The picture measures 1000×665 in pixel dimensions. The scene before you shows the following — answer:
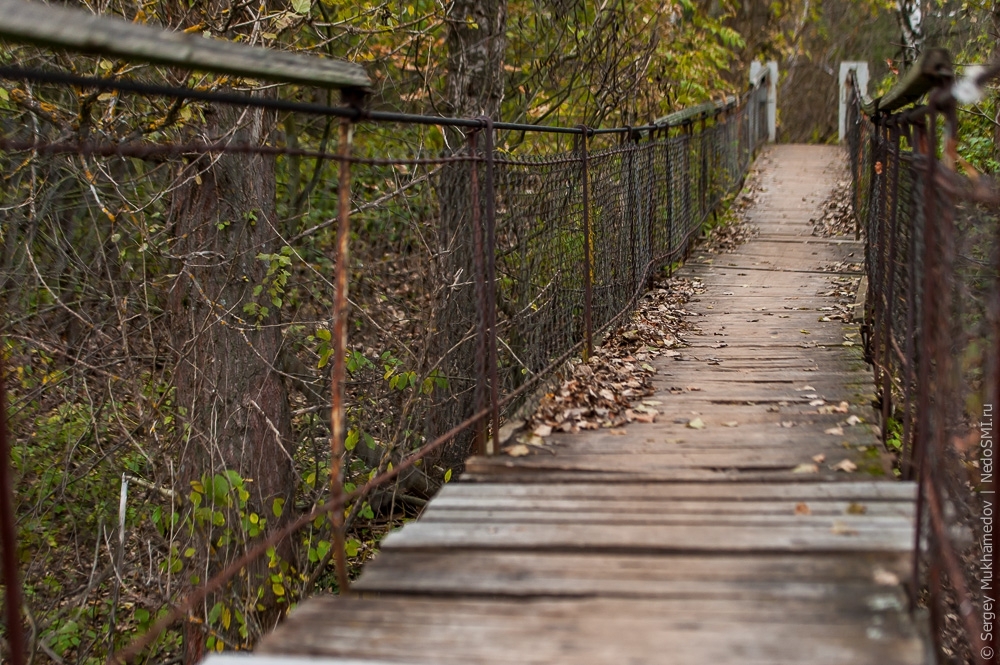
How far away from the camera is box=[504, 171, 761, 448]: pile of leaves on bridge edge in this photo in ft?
17.1

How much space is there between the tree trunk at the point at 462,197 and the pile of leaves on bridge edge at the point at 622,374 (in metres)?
0.99

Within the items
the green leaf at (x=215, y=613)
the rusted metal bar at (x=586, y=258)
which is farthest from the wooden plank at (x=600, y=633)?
the rusted metal bar at (x=586, y=258)

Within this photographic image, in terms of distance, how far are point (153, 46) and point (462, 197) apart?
429 centimetres

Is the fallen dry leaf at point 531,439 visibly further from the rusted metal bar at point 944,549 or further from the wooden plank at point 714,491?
the rusted metal bar at point 944,549

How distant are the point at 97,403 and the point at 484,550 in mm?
4563

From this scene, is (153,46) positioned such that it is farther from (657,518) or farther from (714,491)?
(714,491)

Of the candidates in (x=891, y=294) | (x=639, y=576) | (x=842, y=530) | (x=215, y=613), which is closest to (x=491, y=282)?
(x=639, y=576)

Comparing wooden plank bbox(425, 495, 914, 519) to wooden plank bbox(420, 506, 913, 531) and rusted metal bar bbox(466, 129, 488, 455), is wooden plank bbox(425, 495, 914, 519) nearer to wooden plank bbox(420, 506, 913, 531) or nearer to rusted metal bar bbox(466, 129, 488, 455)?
wooden plank bbox(420, 506, 913, 531)

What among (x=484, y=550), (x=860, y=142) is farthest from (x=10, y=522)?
(x=860, y=142)

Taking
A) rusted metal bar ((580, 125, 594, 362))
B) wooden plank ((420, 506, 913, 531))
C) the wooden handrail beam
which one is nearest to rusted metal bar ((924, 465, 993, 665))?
wooden plank ((420, 506, 913, 531))

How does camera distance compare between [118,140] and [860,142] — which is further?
[860,142]

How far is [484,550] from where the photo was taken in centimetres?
348

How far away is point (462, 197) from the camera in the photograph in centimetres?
674

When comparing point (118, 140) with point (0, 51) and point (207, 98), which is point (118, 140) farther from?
point (207, 98)
